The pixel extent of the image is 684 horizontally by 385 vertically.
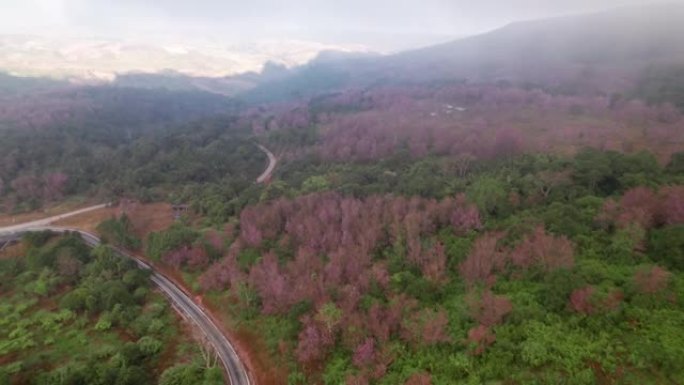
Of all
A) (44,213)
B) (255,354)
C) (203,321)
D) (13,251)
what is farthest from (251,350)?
(44,213)

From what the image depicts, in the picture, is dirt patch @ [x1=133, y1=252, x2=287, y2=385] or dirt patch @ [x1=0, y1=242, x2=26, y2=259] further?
dirt patch @ [x1=0, y1=242, x2=26, y2=259]

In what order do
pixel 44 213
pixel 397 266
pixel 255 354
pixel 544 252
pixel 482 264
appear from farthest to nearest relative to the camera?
1. pixel 44 213
2. pixel 397 266
3. pixel 482 264
4. pixel 255 354
5. pixel 544 252

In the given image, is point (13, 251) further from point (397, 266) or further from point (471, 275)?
point (471, 275)

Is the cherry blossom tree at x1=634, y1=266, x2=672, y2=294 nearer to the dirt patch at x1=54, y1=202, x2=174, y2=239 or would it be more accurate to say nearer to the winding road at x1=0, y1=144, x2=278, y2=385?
the winding road at x1=0, y1=144, x2=278, y2=385

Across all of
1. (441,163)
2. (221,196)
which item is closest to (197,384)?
(221,196)

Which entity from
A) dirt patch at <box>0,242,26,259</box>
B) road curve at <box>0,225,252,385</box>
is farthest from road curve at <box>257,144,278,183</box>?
dirt patch at <box>0,242,26,259</box>
